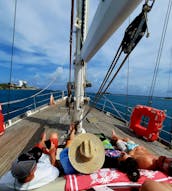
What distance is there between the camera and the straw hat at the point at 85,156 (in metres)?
2.30

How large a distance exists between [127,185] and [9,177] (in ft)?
4.46

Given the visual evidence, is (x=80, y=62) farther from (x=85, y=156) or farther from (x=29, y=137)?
(x=85, y=156)

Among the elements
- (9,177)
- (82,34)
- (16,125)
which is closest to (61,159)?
(9,177)

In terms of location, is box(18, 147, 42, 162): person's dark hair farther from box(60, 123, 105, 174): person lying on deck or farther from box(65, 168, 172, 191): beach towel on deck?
box(65, 168, 172, 191): beach towel on deck

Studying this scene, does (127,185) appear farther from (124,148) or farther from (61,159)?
(124,148)

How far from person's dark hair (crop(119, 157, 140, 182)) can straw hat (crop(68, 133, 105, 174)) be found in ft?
0.88

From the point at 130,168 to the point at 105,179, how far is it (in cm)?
33

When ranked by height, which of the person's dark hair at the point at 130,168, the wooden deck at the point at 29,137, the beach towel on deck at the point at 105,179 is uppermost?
the person's dark hair at the point at 130,168

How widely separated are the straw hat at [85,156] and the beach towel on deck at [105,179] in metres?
0.08

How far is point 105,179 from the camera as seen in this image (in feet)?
7.30

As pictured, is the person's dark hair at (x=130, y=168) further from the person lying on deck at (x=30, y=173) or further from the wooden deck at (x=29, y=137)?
the wooden deck at (x=29, y=137)

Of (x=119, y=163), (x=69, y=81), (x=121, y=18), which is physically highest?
(x=121, y=18)

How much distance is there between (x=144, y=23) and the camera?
150 cm

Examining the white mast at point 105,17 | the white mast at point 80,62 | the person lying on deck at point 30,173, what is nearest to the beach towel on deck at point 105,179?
the person lying on deck at point 30,173
